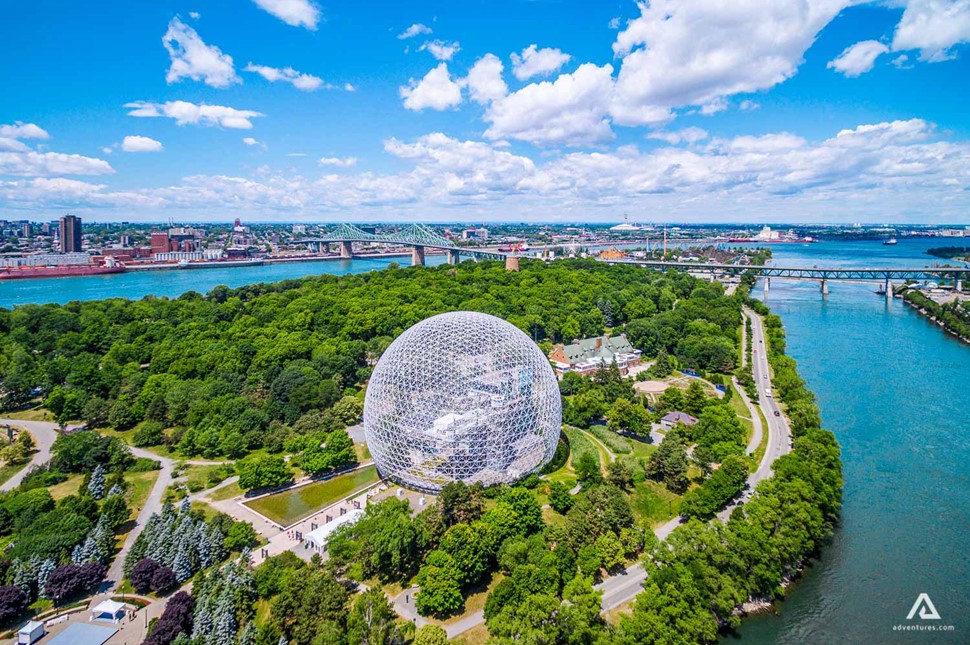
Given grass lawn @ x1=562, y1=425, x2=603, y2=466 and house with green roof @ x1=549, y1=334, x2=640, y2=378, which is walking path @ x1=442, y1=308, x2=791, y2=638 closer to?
grass lawn @ x1=562, y1=425, x2=603, y2=466

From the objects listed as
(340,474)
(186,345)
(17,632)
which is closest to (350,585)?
(340,474)

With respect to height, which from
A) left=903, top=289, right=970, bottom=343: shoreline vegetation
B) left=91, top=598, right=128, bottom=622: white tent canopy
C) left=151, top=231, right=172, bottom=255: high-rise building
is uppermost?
left=151, top=231, right=172, bottom=255: high-rise building

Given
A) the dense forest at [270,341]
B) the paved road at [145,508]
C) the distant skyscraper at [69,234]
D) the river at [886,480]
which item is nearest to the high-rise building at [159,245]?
the distant skyscraper at [69,234]

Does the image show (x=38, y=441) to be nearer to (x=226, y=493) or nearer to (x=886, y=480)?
(x=226, y=493)

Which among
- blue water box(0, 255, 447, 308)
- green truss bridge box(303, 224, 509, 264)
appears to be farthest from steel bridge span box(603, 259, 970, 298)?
blue water box(0, 255, 447, 308)

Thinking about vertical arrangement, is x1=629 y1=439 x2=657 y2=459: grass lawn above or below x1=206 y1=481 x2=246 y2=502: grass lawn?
above

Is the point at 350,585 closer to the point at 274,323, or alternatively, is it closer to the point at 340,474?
the point at 340,474
